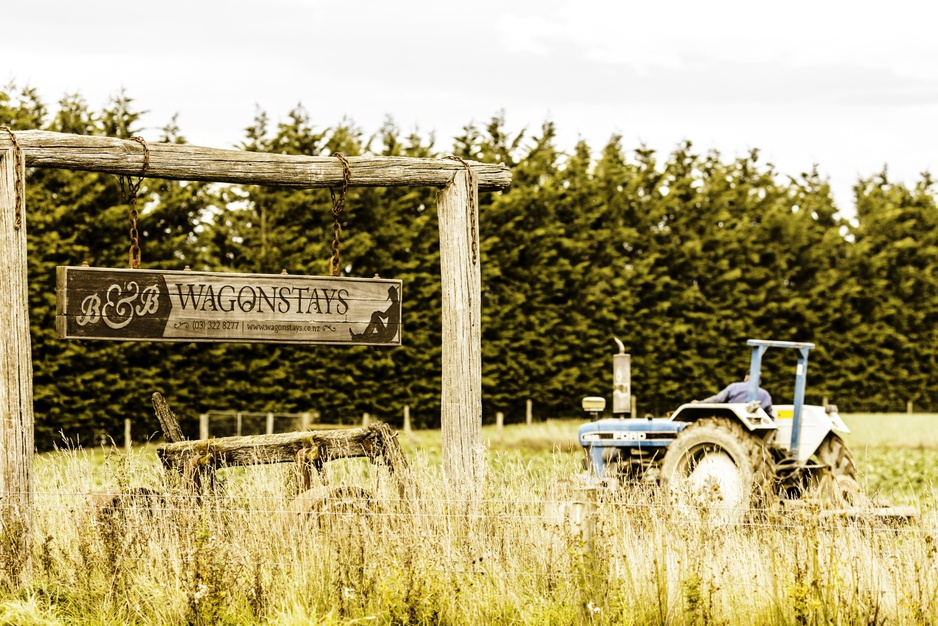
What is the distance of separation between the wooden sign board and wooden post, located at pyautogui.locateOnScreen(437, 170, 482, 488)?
380mm

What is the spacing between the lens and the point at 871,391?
1172 inches

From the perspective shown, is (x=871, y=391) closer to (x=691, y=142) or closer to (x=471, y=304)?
(x=691, y=142)

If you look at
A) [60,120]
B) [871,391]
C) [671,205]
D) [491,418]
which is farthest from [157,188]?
[871,391]

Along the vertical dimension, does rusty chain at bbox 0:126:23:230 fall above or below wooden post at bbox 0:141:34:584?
above

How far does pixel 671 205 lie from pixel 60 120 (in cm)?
1398

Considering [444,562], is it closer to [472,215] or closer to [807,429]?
[472,215]

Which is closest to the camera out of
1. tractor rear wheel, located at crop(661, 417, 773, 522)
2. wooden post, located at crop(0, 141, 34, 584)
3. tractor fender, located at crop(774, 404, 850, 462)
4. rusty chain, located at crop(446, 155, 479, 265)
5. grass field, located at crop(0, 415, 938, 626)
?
grass field, located at crop(0, 415, 938, 626)

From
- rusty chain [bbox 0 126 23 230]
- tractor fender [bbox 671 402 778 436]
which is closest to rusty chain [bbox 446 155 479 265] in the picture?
rusty chain [bbox 0 126 23 230]

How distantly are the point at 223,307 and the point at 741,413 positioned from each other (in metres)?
4.92

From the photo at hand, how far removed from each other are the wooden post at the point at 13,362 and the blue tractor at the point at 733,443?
4.58 m

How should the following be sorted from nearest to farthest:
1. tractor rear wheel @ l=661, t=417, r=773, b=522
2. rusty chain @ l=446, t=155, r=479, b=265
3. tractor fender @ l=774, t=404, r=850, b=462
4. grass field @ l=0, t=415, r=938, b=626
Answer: grass field @ l=0, t=415, r=938, b=626
rusty chain @ l=446, t=155, r=479, b=265
tractor rear wheel @ l=661, t=417, r=773, b=522
tractor fender @ l=774, t=404, r=850, b=462

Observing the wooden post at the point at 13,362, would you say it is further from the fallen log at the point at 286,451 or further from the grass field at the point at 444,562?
the fallen log at the point at 286,451

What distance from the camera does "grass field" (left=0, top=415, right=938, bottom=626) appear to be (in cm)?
568

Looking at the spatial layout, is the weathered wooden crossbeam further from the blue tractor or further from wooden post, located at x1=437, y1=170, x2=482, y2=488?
the blue tractor
